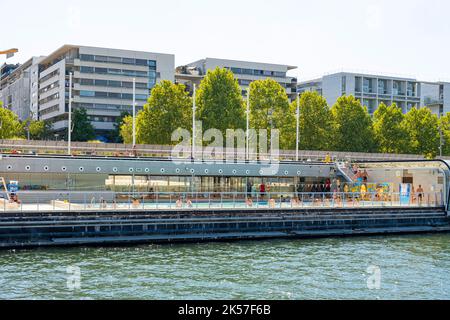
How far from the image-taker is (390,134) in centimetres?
8944

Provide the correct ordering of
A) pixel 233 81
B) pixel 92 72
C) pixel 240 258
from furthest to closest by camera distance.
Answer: pixel 92 72 → pixel 233 81 → pixel 240 258

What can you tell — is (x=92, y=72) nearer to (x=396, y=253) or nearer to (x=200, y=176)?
(x=200, y=176)

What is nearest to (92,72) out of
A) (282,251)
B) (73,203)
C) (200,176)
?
(200,176)

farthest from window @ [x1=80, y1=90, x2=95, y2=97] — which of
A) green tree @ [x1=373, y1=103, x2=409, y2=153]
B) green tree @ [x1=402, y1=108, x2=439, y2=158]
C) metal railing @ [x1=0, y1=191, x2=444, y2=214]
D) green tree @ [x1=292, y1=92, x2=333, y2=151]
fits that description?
metal railing @ [x1=0, y1=191, x2=444, y2=214]

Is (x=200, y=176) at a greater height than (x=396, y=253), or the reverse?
(x=200, y=176)

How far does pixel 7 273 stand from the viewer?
26.8 m

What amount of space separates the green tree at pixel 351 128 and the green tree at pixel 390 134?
2871 millimetres

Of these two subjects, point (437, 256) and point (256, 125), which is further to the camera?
point (256, 125)

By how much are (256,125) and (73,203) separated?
144 feet

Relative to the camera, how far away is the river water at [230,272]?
24.0 meters

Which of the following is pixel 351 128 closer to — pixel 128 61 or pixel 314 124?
pixel 314 124

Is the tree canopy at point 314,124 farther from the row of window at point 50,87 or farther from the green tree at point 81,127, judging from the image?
the row of window at point 50,87

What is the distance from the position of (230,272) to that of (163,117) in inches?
1886

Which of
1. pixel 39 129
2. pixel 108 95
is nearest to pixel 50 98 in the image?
pixel 39 129
